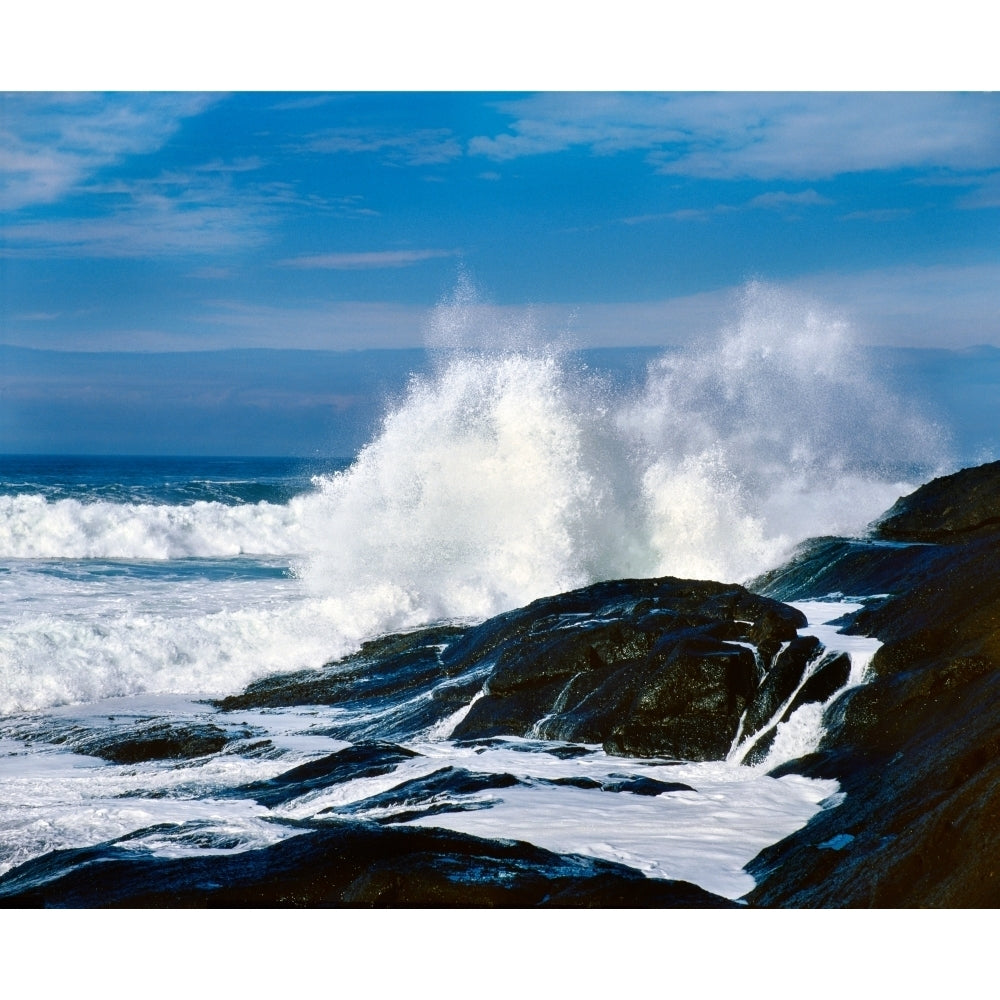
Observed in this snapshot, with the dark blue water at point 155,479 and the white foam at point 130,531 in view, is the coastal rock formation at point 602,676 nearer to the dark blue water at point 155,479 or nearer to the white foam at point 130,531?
the white foam at point 130,531

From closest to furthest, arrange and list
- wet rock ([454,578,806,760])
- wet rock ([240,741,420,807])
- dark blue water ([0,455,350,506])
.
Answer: wet rock ([240,741,420,807]) → wet rock ([454,578,806,760]) → dark blue water ([0,455,350,506])

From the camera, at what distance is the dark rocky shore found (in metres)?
4.06

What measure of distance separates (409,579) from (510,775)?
709 centimetres

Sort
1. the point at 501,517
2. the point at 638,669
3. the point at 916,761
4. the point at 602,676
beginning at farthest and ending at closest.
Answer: the point at 501,517 → the point at 602,676 → the point at 638,669 → the point at 916,761

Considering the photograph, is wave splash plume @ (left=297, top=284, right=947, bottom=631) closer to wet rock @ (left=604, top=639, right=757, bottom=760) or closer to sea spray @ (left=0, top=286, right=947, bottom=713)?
sea spray @ (left=0, top=286, right=947, bottom=713)

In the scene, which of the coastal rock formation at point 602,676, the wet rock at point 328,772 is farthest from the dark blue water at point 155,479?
the wet rock at point 328,772

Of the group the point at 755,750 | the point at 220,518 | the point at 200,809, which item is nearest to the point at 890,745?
the point at 755,750

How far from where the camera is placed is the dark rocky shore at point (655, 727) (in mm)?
4059

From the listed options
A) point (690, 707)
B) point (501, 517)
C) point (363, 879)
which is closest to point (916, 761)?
point (690, 707)

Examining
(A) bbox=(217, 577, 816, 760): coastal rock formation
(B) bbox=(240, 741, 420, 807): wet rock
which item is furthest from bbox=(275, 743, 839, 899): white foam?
(A) bbox=(217, 577, 816, 760): coastal rock formation

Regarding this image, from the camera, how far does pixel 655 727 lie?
654 cm

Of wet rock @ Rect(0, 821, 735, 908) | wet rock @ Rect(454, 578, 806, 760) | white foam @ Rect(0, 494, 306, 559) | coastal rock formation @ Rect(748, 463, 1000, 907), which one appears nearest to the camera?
coastal rock formation @ Rect(748, 463, 1000, 907)

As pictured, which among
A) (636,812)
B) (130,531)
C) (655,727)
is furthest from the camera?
(130,531)

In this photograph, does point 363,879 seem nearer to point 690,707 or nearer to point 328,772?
point 328,772
